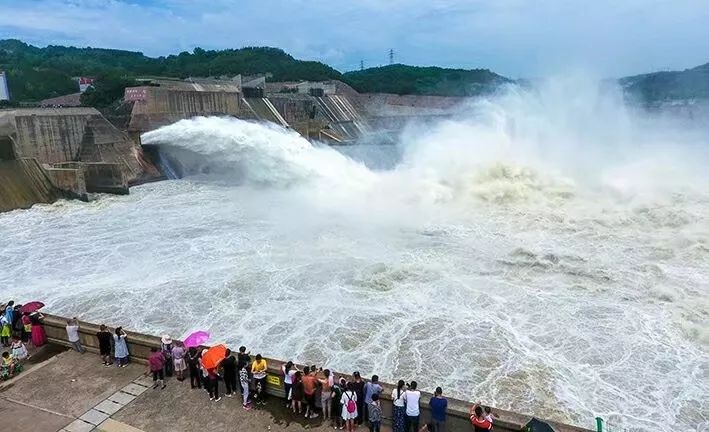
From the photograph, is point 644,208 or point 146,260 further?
point 644,208

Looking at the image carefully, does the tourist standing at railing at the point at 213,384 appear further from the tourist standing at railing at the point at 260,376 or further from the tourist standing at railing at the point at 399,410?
the tourist standing at railing at the point at 399,410

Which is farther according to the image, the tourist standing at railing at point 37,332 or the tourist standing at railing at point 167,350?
the tourist standing at railing at point 37,332

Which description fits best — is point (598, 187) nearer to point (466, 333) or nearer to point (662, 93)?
point (466, 333)

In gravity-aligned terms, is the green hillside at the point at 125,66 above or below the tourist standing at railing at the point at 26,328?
above

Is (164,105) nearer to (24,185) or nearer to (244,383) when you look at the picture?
(24,185)

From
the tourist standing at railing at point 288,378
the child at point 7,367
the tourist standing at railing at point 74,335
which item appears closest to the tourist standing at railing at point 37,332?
the tourist standing at railing at point 74,335

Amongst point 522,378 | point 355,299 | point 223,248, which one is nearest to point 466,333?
point 522,378
